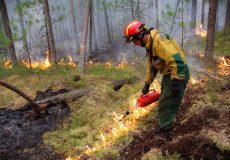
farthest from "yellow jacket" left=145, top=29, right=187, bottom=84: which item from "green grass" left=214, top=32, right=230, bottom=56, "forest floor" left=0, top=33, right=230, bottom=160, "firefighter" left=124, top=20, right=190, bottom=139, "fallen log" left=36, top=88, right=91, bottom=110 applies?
"green grass" left=214, top=32, right=230, bottom=56

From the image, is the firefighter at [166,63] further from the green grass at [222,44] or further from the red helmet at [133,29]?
the green grass at [222,44]

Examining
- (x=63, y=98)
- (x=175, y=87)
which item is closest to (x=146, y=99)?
(x=175, y=87)

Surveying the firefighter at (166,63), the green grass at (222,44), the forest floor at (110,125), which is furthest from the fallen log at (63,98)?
the green grass at (222,44)

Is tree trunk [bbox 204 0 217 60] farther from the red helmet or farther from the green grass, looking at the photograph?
the red helmet

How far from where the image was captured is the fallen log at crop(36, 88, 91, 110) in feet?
31.0

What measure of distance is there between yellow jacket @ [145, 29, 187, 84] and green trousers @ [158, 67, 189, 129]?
247 mm

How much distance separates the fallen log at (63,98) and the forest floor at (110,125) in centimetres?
22

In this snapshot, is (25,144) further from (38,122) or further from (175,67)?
(175,67)

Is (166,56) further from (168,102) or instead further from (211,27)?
(211,27)

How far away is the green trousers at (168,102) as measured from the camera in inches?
218

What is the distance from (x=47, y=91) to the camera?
10609 millimetres

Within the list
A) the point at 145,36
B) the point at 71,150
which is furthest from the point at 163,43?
the point at 71,150

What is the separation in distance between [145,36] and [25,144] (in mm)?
4923

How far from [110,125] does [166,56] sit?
3.53 metres
